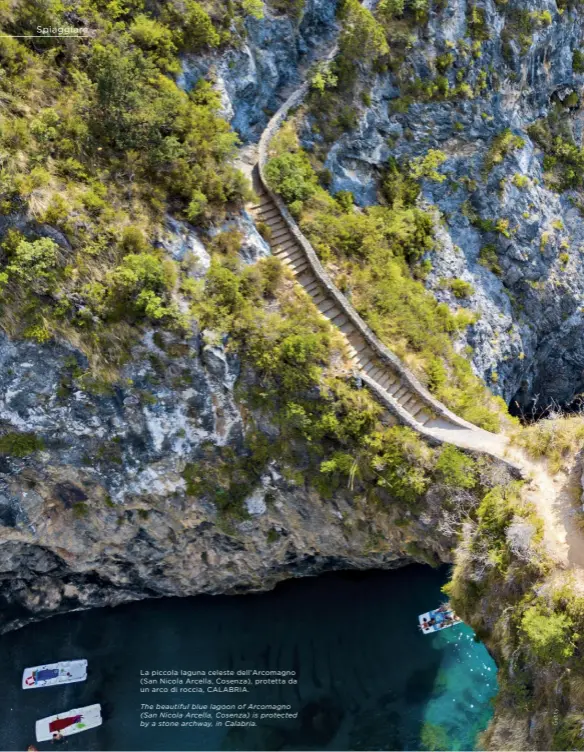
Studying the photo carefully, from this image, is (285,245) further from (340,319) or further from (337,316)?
(340,319)

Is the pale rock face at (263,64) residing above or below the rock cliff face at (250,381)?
above

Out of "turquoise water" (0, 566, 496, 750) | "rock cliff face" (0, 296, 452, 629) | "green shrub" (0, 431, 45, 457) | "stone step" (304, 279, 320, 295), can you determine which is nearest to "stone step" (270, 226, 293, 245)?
"stone step" (304, 279, 320, 295)

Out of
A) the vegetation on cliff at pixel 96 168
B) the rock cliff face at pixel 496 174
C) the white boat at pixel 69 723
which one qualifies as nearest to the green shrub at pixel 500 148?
the rock cliff face at pixel 496 174

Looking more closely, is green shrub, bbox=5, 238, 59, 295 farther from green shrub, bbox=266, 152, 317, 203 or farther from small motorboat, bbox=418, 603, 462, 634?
small motorboat, bbox=418, 603, 462, 634

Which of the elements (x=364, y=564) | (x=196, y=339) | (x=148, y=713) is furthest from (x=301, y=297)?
(x=148, y=713)

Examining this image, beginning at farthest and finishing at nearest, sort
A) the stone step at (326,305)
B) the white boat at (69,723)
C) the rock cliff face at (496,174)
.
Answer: the white boat at (69,723)
the rock cliff face at (496,174)
the stone step at (326,305)

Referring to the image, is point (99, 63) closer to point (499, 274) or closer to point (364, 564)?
point (499, 274)

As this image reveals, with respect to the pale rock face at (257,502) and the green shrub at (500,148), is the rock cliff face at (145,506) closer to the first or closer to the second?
the pale rock face at (257,502)
